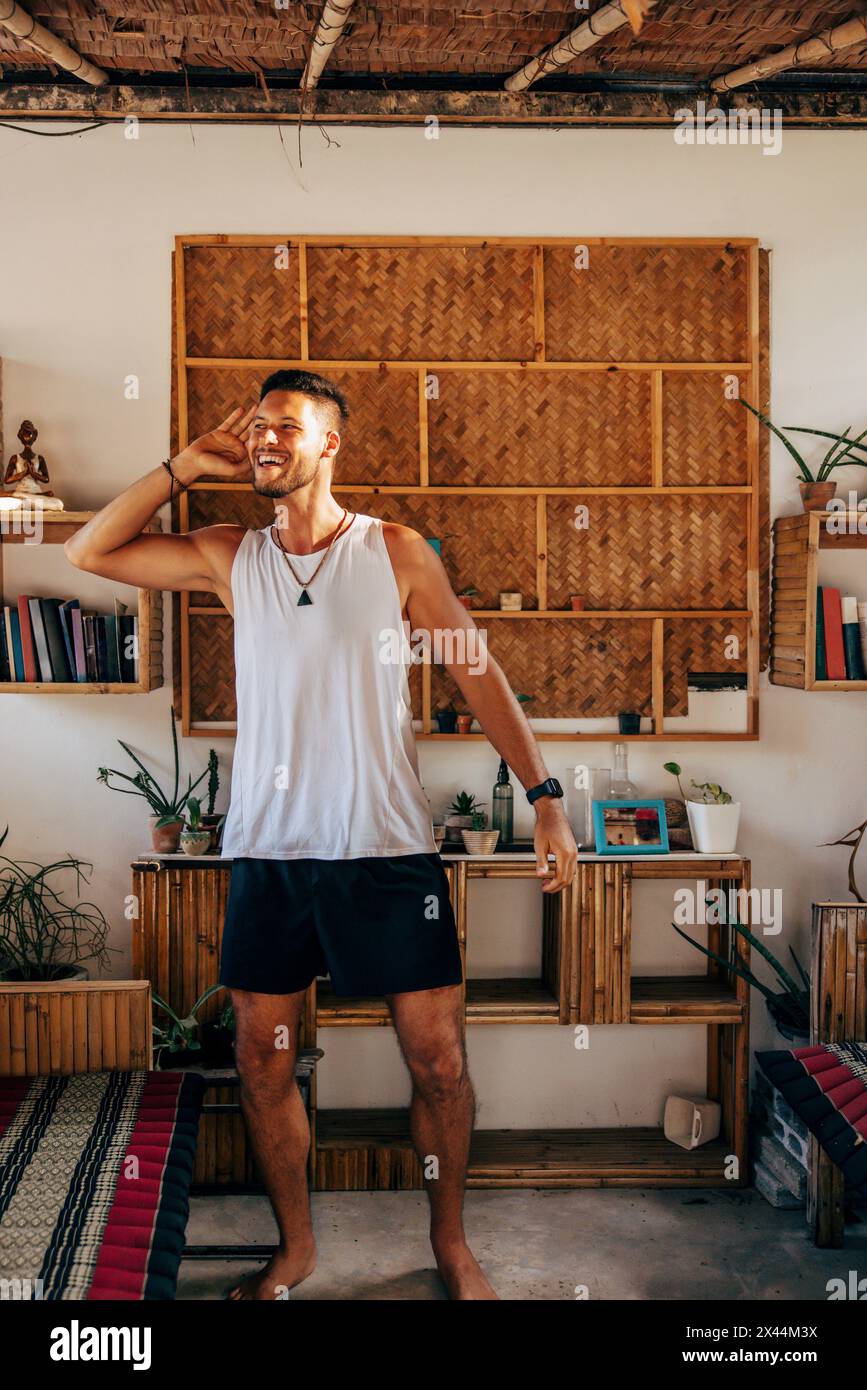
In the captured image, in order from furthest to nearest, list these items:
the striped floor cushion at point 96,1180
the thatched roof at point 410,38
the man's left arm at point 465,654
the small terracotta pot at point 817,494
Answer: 1. the small terracotta pot at point 817,494
2. the thatched roof at point 410,38
3. the man's left arm at point 465,654
4. the striped floor cushion at point 96,1180

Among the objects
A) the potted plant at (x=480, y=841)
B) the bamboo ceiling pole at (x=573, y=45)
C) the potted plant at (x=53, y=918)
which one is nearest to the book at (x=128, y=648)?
the potted plant at (x=53, y=918)

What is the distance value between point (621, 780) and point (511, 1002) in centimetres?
79

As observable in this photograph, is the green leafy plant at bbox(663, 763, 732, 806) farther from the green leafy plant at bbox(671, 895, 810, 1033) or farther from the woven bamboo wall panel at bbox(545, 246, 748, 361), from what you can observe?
the woven bamboo wall panel at bbox(545, 246, 748, 361)

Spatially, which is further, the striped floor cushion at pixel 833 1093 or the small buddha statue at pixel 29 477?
the small buddha statue at pixel 29 477

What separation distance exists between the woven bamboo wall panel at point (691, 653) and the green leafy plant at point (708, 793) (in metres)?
0.21

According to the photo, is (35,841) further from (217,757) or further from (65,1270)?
(65,1270)

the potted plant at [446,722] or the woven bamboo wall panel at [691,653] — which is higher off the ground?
the woven bamboo wall panel at [691,653]

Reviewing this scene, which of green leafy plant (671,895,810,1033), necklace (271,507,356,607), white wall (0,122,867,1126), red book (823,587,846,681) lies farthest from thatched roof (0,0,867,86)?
green leafy plant (671,895,810,1033)

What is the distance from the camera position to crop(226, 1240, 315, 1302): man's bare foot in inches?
106

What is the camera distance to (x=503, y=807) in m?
3.62

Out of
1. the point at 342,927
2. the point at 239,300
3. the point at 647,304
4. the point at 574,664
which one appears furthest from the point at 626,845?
the point at 239,300

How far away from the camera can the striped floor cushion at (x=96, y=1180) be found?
6.68 ft

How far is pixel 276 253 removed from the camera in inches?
143

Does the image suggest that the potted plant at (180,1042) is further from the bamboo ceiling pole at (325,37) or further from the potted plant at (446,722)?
the bamboo ceiling pole at (325,37)
